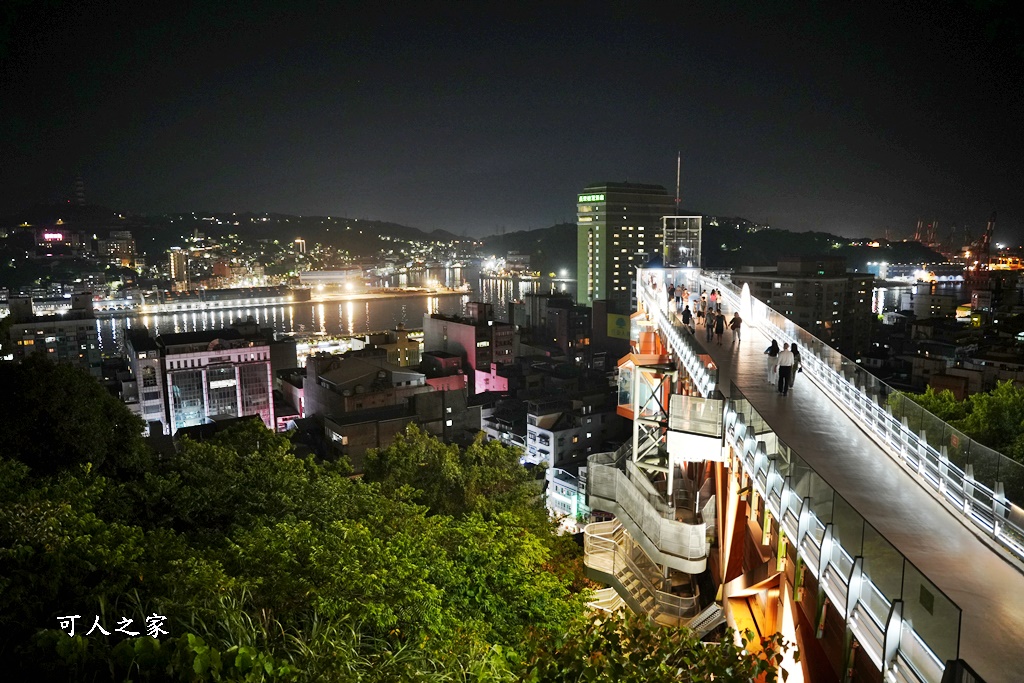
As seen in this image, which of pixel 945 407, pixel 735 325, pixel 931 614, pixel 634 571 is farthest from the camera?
pixel 945 407

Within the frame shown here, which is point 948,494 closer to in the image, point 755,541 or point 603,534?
point 755,541

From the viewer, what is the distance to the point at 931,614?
7.66 ft

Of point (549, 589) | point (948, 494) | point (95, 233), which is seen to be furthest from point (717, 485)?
point (95, 233)

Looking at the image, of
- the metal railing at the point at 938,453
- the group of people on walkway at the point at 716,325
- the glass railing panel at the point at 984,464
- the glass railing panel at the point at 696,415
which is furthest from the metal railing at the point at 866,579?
the group of people on walkway at the point at 716,325

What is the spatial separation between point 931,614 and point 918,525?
1803 mm

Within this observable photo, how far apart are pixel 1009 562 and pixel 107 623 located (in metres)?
5.16

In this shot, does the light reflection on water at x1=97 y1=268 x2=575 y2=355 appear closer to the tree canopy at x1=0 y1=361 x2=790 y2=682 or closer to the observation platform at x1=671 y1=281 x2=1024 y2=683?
the tree canopy at x1=0 y1=361 x2=790 y2=682

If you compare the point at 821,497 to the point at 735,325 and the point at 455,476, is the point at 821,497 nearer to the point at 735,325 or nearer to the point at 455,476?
the point at 455,476

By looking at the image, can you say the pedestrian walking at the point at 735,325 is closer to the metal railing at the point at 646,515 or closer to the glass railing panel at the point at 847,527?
the metal railing at the point at 646,515

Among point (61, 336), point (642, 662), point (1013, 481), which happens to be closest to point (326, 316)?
point (61, 336)

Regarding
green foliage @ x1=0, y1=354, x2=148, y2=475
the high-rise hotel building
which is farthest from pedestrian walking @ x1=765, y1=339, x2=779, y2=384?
the high-rise hotel building

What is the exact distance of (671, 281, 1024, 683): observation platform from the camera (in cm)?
275

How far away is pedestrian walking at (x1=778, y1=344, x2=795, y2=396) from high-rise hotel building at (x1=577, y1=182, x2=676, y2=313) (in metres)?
49.4

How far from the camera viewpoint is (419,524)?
235 inches
